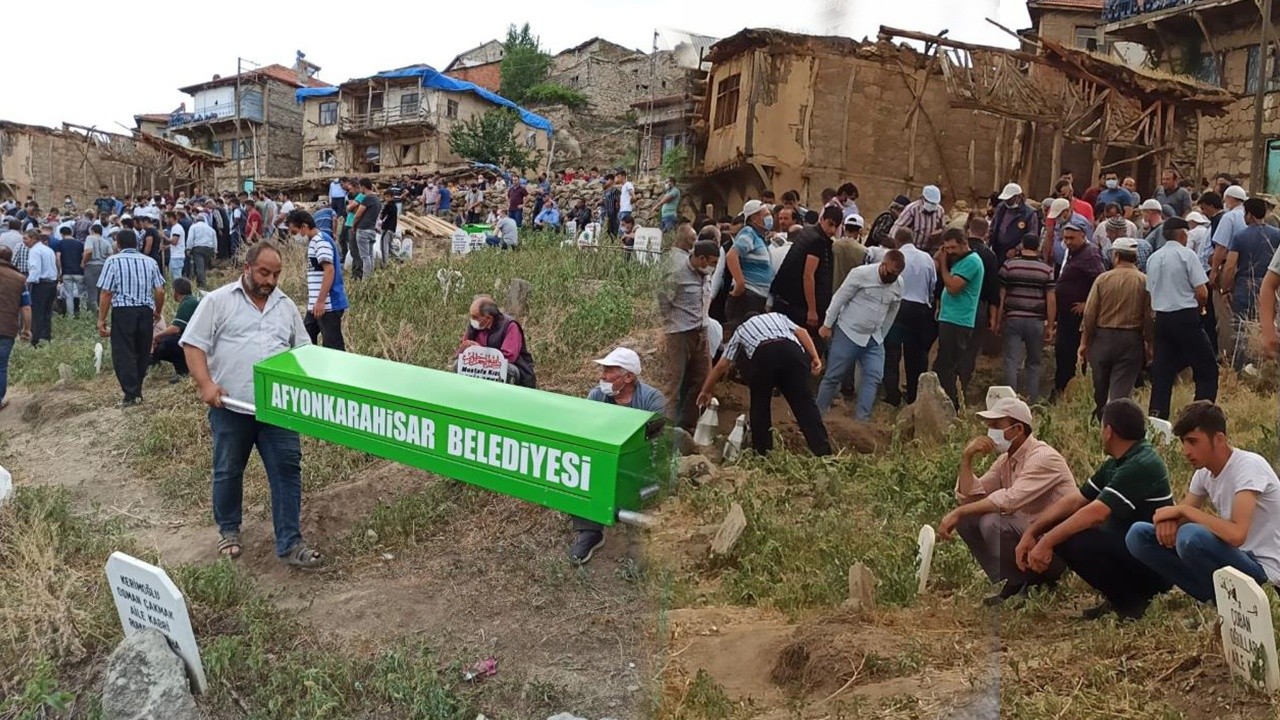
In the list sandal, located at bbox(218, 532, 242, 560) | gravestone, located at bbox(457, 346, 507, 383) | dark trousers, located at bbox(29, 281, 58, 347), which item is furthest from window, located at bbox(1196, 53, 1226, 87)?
dark trousers, located at bbox(29, 281, 58, 347)

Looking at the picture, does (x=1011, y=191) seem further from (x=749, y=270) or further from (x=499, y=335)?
(x=499, y=335)

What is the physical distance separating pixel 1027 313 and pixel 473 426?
4.07 ft

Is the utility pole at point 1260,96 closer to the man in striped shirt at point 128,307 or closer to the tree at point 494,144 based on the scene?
the tree at point 494,144

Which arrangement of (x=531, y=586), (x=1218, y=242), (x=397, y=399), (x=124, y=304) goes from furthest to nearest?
(x=124, y=304), (x=1218, y=242), (x=531, y=586), (x=397, y=399)

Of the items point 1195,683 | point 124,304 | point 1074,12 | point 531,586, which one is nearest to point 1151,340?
point 1195,683

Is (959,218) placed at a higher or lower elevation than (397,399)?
higher

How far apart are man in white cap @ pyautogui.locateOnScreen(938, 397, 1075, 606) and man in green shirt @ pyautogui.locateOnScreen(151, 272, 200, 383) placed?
638 centimetres

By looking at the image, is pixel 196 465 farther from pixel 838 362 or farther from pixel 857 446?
pixel 857 446

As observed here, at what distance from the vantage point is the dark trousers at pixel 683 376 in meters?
1.24

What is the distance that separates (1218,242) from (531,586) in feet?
11.1

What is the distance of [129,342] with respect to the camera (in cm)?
774

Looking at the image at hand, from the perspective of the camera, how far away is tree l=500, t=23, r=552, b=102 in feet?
5.81

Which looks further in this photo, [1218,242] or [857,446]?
[1218,242]

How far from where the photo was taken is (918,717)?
166cm
